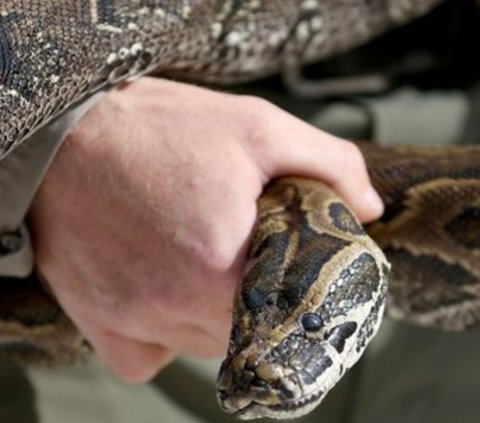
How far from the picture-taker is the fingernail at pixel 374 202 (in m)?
1.84

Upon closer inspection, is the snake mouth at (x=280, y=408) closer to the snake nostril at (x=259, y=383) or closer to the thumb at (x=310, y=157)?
the snake nostril at (x=259, y=383)

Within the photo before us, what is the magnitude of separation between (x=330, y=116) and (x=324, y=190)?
21.1 inches

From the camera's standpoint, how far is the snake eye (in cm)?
157

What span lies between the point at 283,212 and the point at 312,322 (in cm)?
21

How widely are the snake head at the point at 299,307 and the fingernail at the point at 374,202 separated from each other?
3.4 inches

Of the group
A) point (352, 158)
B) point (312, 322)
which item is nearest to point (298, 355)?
point (312, 322)

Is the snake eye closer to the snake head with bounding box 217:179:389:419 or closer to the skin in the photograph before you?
the snake head with bounding box 217:179:389:419

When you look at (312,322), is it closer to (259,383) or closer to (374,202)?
(259,383)

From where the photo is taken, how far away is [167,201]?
173cm

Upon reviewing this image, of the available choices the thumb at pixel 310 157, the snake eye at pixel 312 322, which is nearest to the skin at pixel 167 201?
the thumb at pixel 310 157

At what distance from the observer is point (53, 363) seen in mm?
2182

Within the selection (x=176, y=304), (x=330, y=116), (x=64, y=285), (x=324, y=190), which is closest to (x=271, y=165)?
(x=324, y=190)

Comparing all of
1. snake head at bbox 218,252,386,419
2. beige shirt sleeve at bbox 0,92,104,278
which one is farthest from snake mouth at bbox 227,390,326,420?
beige shirt sleeve at bbox 0,92,104,278

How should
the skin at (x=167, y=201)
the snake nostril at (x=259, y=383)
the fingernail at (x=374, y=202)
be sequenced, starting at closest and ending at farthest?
the snake nostril at (x=259, y=383) < the skin at (x=167, y=201) < the fingernail at (x=374, y=202)
